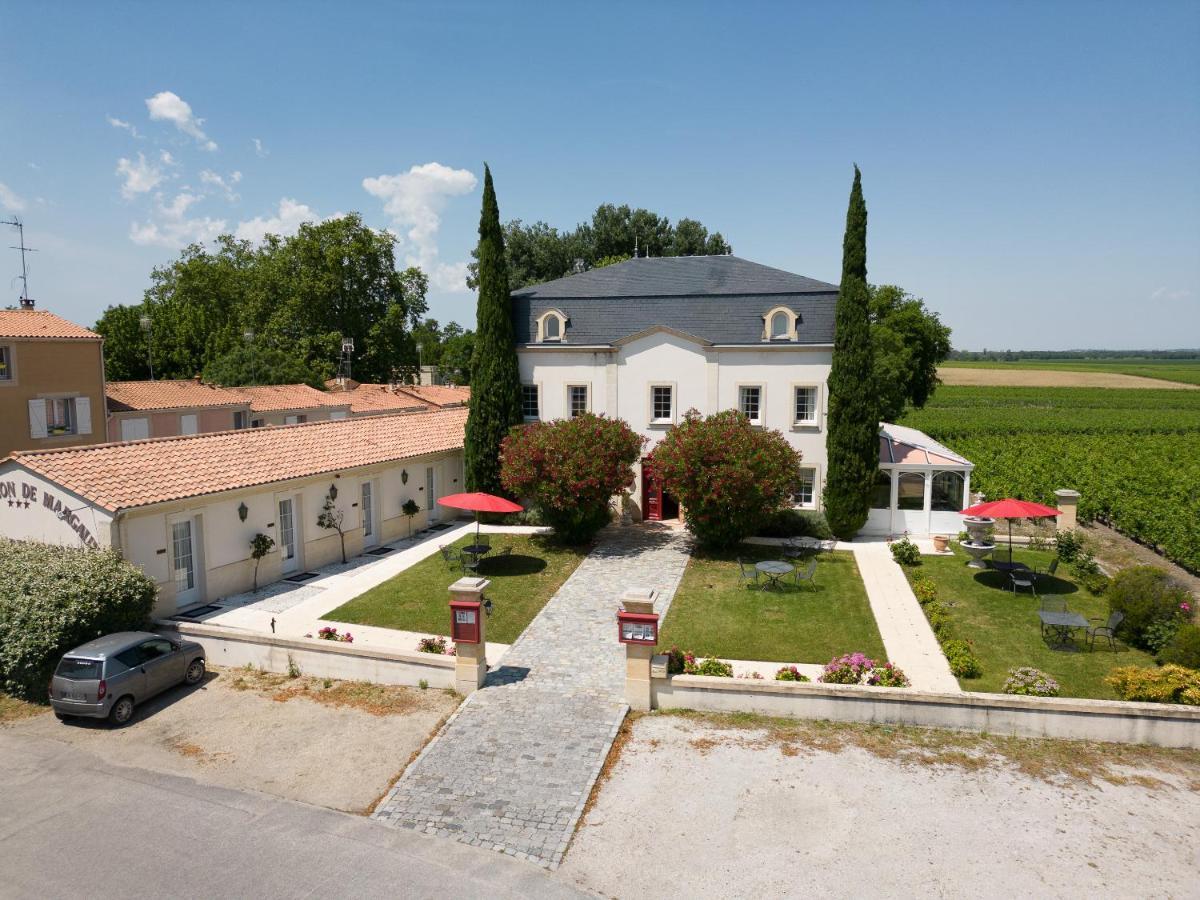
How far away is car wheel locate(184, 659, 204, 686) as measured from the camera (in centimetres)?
1559

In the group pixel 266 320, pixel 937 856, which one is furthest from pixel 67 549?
pixel 266 320

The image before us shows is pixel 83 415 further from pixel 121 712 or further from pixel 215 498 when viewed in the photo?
pixel 121 712

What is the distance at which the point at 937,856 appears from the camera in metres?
9.96

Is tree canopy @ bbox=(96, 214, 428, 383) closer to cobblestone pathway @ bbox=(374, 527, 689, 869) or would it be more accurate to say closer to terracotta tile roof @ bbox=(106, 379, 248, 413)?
terracotta tile roof @ bbox=(106, 379, 248, 413)

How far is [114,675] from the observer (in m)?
13.9

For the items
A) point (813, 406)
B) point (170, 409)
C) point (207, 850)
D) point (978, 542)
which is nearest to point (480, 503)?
point (813, 406)

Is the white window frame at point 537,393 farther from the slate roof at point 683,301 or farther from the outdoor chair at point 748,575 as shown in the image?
the outdoor chair at point 748,575

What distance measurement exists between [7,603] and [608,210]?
56201 mm

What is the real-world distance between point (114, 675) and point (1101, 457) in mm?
47344

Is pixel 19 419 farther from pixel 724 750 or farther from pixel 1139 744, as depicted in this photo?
pixel 1139 744

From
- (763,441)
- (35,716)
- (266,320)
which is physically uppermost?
(266,320)

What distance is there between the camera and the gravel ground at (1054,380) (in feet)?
A: 433

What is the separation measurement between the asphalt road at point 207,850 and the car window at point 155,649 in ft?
9.24

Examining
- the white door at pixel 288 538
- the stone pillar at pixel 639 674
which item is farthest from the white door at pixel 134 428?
the stone pillar at pixel 639 674
